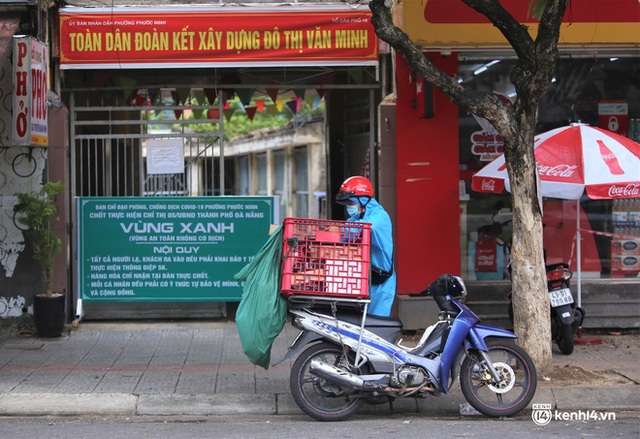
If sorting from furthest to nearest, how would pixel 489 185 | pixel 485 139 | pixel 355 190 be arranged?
pixel 485 139 → pixel 489 185 → pixel 355 190

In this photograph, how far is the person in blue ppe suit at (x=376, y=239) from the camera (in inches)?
292

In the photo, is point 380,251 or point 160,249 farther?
point 160,249

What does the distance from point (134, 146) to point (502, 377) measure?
685 cm

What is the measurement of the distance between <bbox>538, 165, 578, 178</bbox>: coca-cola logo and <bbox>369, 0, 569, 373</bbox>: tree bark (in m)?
0.88

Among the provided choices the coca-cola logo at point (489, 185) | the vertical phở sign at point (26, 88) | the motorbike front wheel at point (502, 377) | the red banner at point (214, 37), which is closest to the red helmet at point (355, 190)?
the motorbike front wheel at point (502, 377)

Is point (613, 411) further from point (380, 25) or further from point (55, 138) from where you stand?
point (55, 138)

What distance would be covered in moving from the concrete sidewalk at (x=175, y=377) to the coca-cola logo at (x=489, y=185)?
2.01 metres


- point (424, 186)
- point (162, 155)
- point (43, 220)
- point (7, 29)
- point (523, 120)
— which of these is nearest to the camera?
point (523, 120)

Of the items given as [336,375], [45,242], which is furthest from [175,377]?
[45,242]

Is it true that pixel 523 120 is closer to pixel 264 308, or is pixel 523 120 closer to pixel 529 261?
pixel 529 261

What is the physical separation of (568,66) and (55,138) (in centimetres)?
669

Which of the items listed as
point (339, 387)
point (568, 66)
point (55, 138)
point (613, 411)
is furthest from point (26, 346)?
point (568, 66)

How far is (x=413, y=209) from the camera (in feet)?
34.2

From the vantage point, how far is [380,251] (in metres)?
7.43
